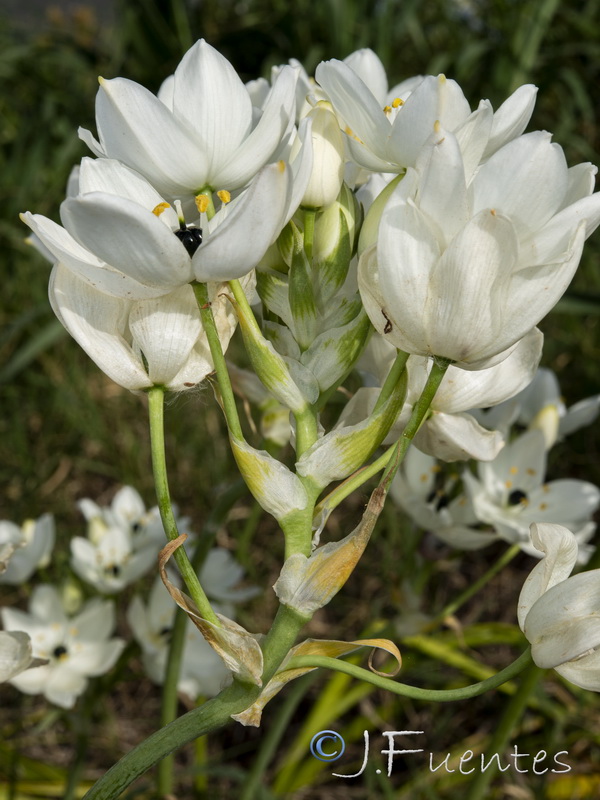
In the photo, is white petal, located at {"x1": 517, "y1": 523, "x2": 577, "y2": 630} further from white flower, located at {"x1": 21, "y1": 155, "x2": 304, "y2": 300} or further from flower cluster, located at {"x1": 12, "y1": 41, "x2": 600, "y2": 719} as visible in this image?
white flower, located at {"x1": 21, "y1": 155, "x2": 304, "y2": 300}

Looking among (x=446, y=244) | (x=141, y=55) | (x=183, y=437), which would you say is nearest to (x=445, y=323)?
(x=446, y=244)

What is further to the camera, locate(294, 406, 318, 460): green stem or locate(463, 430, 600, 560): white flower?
locate(463, 430, 600, 560): white flower

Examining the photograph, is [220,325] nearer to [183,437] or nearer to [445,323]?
[445,323]

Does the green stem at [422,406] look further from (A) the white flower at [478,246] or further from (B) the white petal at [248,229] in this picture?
(B) the white petal at [248,229]

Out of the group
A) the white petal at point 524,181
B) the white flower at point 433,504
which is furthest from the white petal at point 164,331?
the white flower at point 433,504

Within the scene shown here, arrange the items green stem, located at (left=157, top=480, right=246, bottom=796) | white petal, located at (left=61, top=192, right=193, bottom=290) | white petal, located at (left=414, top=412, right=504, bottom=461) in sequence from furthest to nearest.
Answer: green stem, located at (left=157, top=480, right=246, bottom=796) → white petal, located at (left=414, top=412, right=504, bottom=461) → white petal, located at (left=61, top=192, right=193, bottom=290)

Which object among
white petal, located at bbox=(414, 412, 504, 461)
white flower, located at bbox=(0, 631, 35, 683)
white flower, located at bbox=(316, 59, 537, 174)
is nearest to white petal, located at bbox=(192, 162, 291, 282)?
white flower, located at bbox=(316, 59, 537, 174)

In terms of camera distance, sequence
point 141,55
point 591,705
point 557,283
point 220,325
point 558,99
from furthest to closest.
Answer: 1. point 141,55
2. point 558,99
3. point 591,705
4. point 220,325
5. point 557,283
